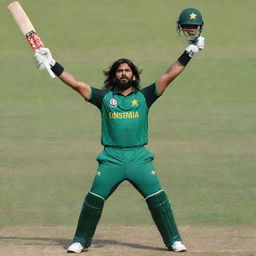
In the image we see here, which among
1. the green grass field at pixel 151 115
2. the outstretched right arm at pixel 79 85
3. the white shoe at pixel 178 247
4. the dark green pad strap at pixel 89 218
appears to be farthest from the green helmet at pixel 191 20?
the green grass field at pixel 151 115

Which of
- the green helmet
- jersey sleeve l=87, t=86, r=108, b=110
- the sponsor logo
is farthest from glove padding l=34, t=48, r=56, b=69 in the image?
the green helmet

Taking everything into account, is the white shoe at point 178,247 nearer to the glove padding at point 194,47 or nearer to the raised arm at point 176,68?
the raised arm at point 176,68

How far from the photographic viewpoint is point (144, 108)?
9227 millimetres

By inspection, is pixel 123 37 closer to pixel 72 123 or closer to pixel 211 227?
pixel 72 123

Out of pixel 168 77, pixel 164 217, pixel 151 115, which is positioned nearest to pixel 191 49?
pixel 168 77

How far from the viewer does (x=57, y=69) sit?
9.34 metres

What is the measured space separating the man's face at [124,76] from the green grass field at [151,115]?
2218 mm

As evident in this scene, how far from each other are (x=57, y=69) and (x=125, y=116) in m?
0.81

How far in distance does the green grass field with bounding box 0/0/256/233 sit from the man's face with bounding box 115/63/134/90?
7.28 feet

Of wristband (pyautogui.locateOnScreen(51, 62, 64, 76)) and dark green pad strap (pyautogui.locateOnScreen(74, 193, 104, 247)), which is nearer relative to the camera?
dark green pad strap (pyautogui.locateOnScreen(74, 193, 104, 247))

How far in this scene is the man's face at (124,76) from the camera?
927 cm

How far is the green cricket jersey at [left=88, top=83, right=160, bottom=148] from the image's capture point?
9148mm

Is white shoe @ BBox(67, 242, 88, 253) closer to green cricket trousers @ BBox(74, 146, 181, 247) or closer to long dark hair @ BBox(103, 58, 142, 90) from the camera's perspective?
green cricket trousers @ BBox(74, 146, 181, 247)

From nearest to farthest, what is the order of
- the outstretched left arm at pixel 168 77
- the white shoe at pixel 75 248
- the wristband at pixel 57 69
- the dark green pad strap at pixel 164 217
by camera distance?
the white shoe at pixel 75 248 → the dark green pad strap at pixel 164 217 → the outstretched left arm at pixel 168 77 → the wristband at pixel 57 69
